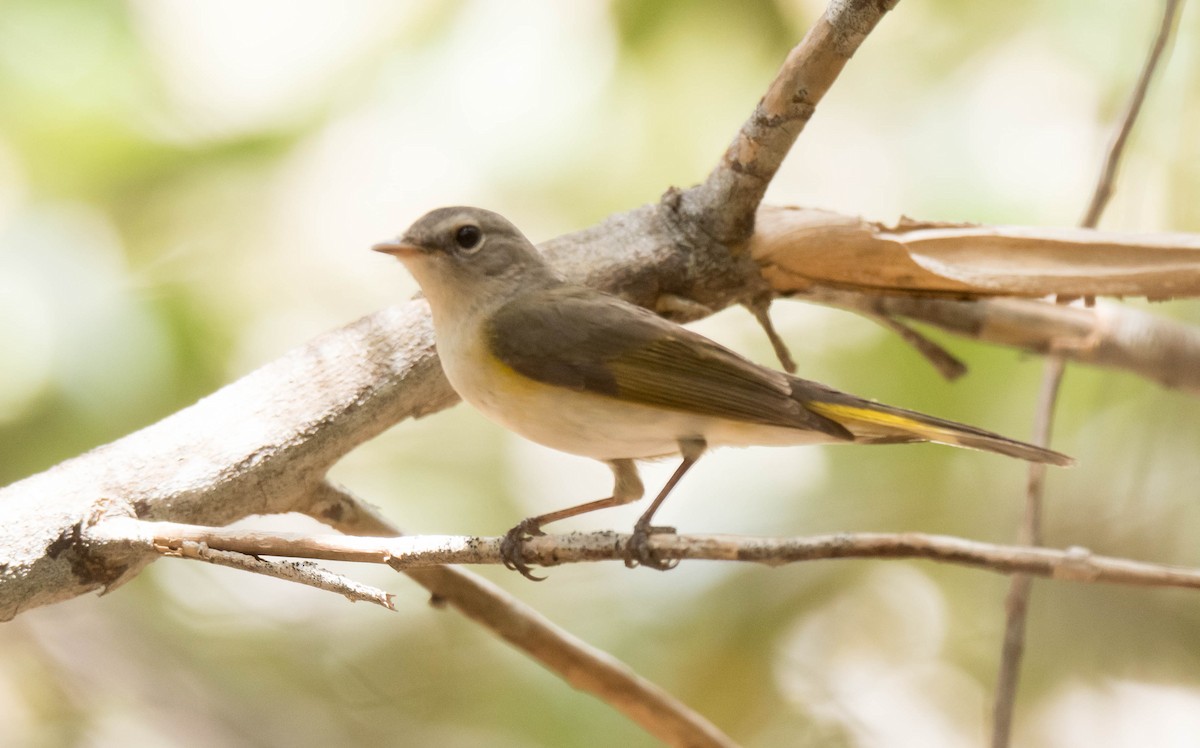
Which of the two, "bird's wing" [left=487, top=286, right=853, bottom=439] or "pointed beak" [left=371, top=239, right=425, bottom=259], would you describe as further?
"pointed beak" [left=371, top=239, right=425, bottom=259]

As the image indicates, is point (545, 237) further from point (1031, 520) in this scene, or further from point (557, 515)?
point (1031, 520)

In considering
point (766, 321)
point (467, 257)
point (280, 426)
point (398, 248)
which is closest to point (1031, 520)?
point (766, 321)

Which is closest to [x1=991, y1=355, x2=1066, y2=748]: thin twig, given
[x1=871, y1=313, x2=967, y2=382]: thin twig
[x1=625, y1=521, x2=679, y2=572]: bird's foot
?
[x1=871, y1=313, x2=967, y2=382]: thin twig

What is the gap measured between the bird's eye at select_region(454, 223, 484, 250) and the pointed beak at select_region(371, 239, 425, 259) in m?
0.10

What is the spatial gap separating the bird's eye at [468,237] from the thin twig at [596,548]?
83 centimetres

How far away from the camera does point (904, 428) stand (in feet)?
6.41

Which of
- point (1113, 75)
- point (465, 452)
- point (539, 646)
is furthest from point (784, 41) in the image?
point (539, 646)

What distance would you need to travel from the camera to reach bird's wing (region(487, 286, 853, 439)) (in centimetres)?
197

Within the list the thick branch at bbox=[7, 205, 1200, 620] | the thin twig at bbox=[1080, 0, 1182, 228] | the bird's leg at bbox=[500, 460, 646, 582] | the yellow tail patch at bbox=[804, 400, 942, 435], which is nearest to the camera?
the thick branch at bbox=[7, 205, 1200, 620]

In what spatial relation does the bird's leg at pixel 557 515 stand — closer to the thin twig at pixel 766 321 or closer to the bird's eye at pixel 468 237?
the thin twig at pixel 766 321

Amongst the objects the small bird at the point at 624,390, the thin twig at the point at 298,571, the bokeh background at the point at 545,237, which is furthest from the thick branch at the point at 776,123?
the bokeh background at the point at 545,237

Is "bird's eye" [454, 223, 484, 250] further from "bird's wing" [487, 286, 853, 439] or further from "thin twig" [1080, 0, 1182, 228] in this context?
"thin twig" [1080, 0, 1182, 228]

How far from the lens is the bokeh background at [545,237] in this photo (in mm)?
3438

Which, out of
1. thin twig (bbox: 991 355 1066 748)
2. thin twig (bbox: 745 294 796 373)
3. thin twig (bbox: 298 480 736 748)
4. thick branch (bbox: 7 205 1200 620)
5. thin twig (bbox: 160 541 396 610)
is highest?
thick branch (bbox: 7 205 1200 620)
